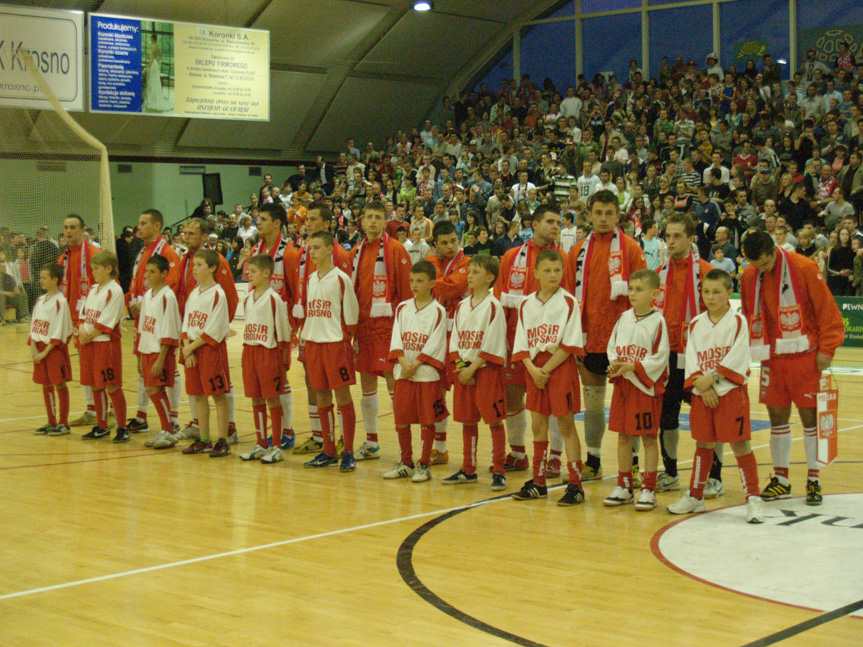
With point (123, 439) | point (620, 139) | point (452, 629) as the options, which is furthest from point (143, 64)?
point (452, 629)

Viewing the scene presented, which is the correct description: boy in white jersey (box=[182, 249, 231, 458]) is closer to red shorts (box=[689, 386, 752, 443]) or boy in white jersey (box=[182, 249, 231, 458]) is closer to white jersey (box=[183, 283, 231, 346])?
white jersey (box=[183, 283, 231, 346])

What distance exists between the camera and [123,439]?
8914 mm

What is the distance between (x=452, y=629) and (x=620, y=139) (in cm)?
1645

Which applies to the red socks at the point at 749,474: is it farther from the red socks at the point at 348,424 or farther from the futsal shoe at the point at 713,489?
the red socks at the point at 348,424

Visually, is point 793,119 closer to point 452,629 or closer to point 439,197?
point 439,197

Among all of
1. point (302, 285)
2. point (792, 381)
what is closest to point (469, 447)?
point (302, 285)

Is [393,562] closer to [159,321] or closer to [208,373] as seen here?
[208,373]

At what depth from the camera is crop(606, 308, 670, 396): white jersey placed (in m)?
6.25

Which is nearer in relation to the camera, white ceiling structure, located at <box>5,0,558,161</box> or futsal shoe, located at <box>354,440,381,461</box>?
futsal shoe, located at <box>354,440,381,461</box>

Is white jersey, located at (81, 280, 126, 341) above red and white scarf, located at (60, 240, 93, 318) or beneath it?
beneath

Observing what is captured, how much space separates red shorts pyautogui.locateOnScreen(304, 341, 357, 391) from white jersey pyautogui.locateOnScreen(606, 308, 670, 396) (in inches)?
87.3

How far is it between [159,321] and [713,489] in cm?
495

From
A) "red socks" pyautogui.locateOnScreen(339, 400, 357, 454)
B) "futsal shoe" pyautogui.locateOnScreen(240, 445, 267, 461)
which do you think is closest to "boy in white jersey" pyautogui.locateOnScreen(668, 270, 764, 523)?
"red socks" pyautogui.locateOnScreen(339, 400, 357, 454)

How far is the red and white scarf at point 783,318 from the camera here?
21.0 ft
